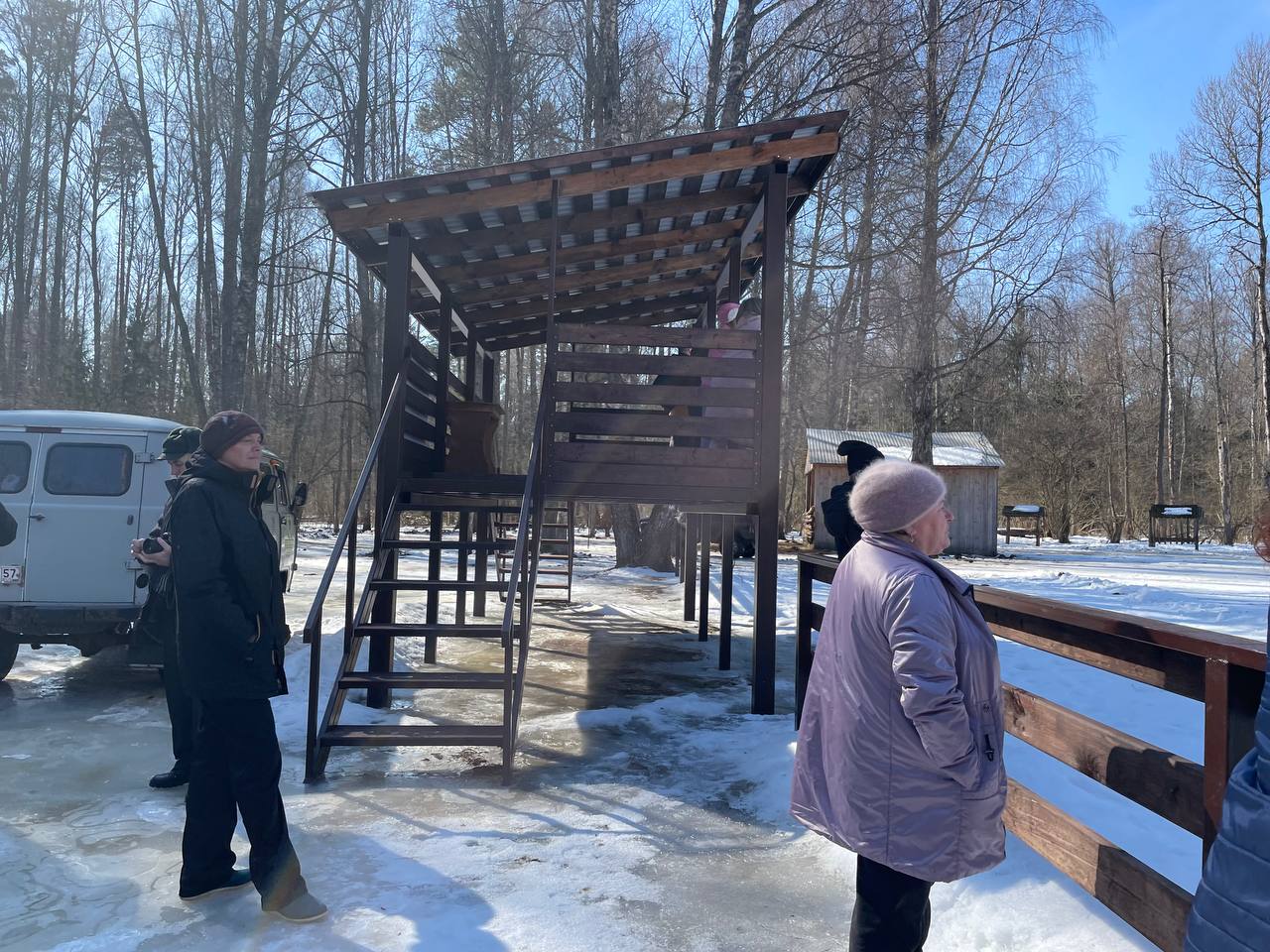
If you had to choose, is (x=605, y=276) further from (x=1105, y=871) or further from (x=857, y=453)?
(x=1105, y=871)

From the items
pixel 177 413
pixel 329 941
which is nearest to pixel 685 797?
pixel 329 941

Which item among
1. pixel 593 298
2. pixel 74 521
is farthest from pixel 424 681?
pixel 593 298

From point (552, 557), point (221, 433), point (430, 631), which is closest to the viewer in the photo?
point (221, 433)

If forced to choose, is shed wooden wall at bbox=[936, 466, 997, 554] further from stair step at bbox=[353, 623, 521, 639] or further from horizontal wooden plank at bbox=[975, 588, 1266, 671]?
horizontal wooden plank at bbox=[975, 588, 1266, 671]

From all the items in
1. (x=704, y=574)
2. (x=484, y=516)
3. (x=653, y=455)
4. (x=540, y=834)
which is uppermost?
(x=653, y=455)

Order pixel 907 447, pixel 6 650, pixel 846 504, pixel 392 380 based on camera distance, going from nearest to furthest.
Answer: pixel 846 504 < pixel 392 380 < pixel 6 650 < pixel 907 447

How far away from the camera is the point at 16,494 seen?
7.15m

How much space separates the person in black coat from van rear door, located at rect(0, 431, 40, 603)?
455cm

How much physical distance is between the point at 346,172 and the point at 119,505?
16.8 meters

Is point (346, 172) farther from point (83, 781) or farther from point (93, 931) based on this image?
point (93, 931)

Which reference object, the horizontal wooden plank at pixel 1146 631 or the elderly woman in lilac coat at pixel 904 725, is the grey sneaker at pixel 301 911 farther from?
the horizontal wooden plank at pixel 1146 631

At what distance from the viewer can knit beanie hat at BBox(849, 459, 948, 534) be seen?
7.82 feet

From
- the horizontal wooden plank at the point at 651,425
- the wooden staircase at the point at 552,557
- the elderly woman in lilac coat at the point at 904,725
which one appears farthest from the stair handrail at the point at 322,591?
the wooden staircase at the point at 552,557

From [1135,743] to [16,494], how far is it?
25.3ft
